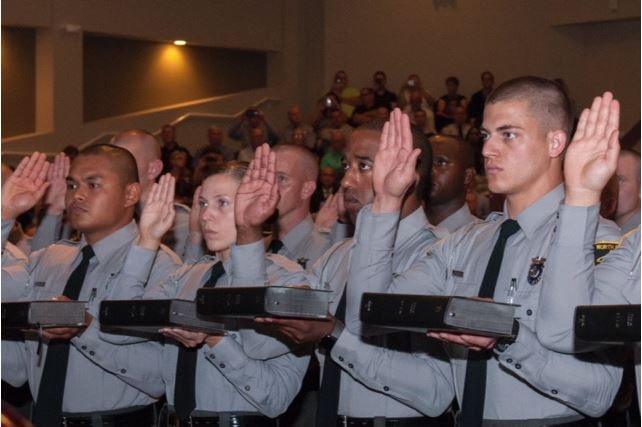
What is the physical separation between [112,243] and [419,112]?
24.2 feet

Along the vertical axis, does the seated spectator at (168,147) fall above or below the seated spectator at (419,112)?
below

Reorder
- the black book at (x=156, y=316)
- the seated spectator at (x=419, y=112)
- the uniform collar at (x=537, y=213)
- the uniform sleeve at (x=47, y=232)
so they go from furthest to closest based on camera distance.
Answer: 1. the seated spectator at (x=419, y=112)
2. the uniform sleeve at (x=47, y=232)
3. the black book at (x=156, y=316)
4. the uniform collar at (x=537, y=213)

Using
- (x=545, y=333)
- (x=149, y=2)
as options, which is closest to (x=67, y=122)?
(x=149, y=2)

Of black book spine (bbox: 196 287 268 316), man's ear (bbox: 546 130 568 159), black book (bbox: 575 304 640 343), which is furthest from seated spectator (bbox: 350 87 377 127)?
black book (bbox: 575 304 640 343)

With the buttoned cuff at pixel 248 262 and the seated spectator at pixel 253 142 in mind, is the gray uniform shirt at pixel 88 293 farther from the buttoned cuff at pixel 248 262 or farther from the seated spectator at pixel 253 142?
the seated spectator at pixel 253 142

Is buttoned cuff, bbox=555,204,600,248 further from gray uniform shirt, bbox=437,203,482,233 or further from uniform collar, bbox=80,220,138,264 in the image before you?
gray uniform shirt, bbox=437,203,482,233

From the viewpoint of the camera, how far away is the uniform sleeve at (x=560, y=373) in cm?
265

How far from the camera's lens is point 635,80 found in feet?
38.7

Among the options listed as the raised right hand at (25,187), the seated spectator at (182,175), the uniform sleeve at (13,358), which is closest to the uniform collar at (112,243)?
the raised right hand at (25,187)

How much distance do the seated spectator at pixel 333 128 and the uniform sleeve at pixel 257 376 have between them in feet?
24.0

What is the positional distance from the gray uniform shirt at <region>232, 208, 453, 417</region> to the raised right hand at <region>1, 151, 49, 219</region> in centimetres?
129

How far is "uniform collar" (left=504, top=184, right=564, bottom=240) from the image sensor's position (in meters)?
2.90

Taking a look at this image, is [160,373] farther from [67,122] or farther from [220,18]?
[220,18]

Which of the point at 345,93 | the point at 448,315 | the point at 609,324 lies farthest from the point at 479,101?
the point at 609,324
